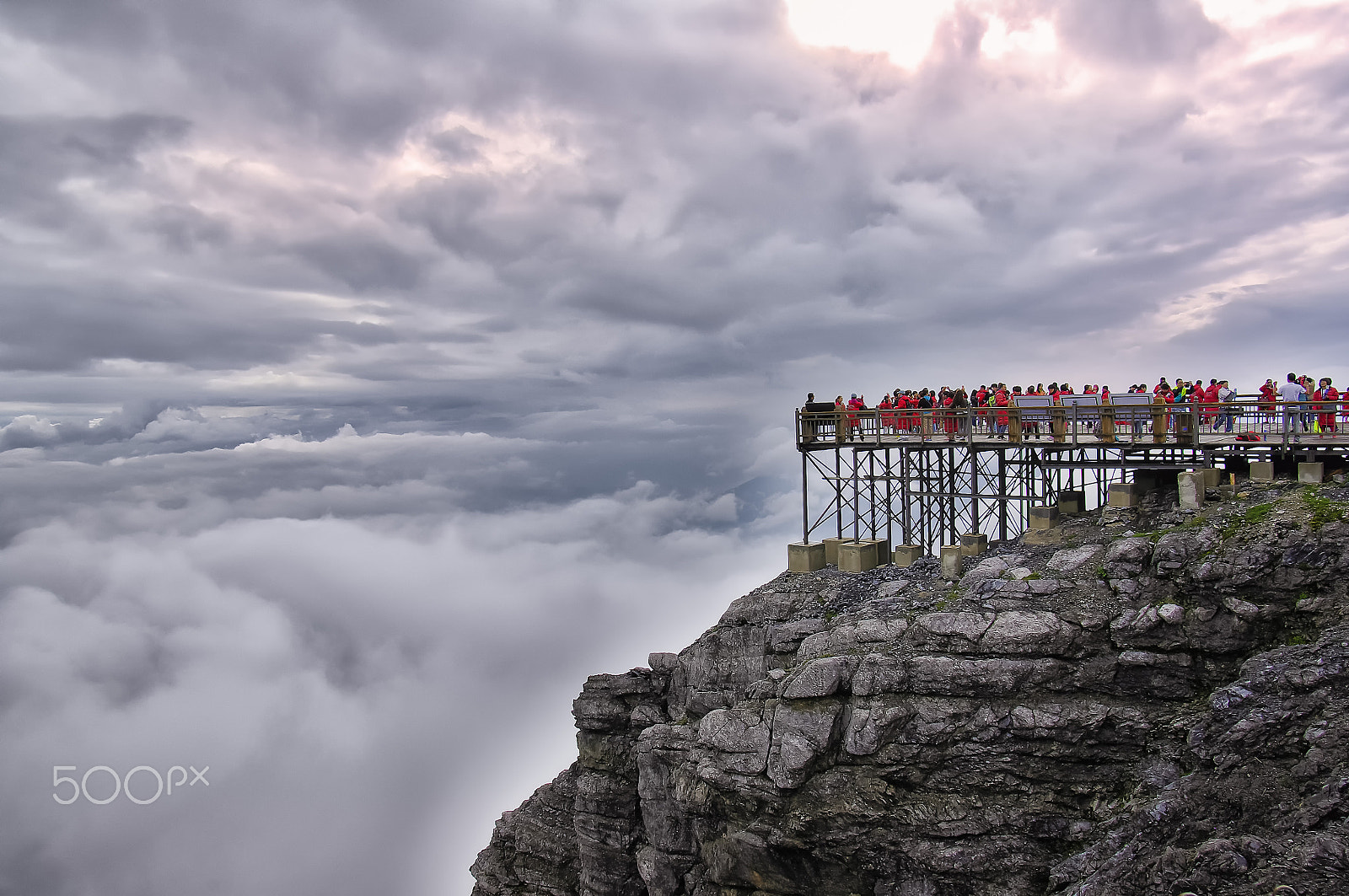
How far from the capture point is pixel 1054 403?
31.6 meters

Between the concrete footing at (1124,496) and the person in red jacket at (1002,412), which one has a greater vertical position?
the person in red jacket at (1002,412)

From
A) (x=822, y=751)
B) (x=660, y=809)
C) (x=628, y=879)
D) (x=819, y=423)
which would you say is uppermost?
(x=819, y=423)

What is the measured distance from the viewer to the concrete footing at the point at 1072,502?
32438mm

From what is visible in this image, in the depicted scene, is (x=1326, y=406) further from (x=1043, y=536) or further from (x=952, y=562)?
(x=952, y=562)

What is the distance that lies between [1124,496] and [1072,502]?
3.42 meters

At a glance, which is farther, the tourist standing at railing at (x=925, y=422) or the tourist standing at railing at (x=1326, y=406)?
the tourist standing at railing at (x=925, y=422)

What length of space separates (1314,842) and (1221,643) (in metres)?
7.60

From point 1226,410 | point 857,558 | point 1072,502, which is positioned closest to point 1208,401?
point 1226,410

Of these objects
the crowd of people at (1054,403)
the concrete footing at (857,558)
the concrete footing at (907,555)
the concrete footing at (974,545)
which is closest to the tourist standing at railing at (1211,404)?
the crowd of people at (1054,403)

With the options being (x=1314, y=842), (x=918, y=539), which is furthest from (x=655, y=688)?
(x=1314, y=842)

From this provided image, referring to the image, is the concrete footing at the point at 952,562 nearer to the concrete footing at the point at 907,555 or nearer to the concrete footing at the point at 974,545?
the concrete footing at the point at 974,545

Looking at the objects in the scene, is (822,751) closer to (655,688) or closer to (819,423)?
(655,688)

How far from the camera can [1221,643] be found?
67.3 feet

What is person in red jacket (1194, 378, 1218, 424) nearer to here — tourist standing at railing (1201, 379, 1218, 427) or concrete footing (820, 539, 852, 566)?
tourist standing at railing (1201, 379, 1218, 427)
